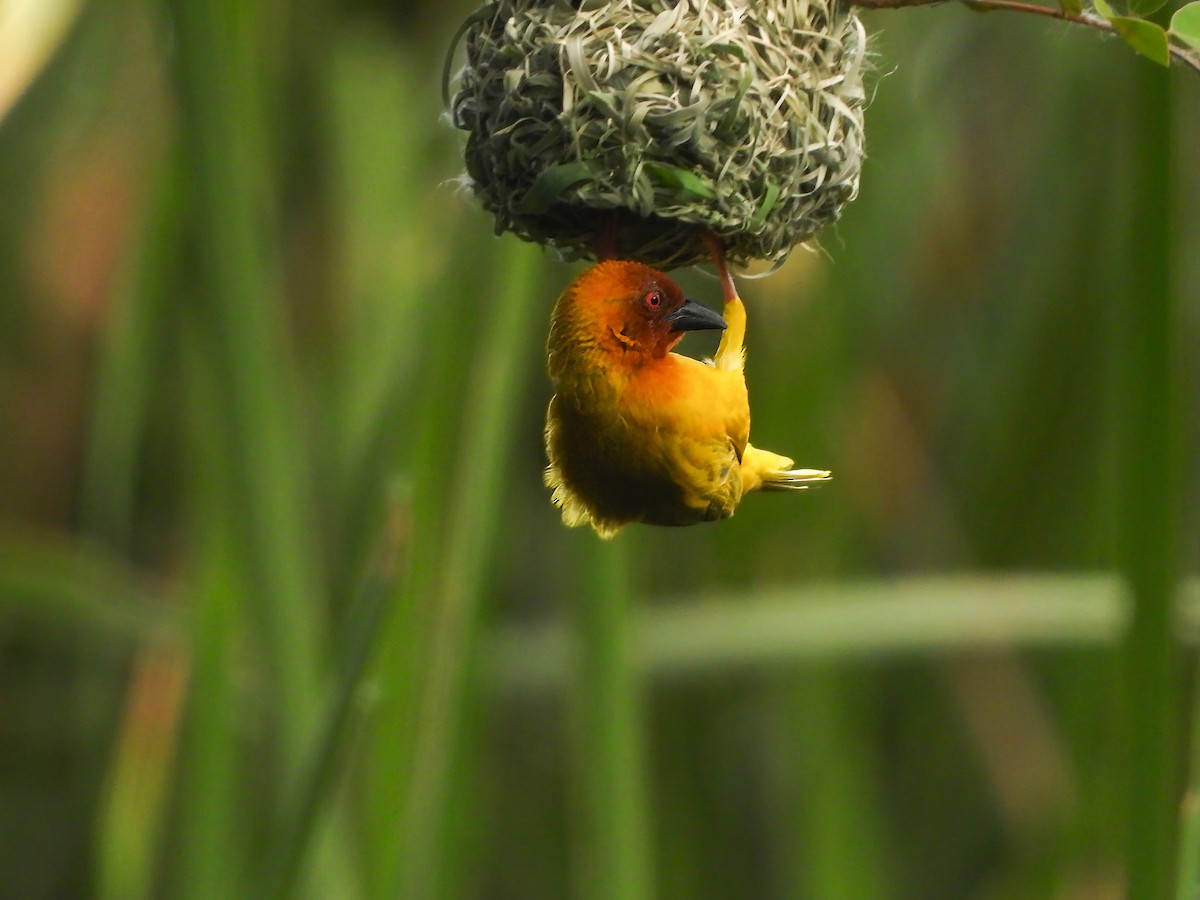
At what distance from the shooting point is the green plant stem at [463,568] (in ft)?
6.11

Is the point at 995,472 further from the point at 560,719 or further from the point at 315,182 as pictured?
the point at 315,182

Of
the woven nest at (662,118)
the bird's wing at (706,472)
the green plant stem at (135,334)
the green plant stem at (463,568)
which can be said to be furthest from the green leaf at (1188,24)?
the green plant stem at (135,334)

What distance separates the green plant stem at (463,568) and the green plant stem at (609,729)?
0.16m

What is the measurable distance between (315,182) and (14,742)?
1.64m

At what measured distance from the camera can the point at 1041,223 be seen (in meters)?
3.15

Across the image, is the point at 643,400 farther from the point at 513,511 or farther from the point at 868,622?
the point at 513,511

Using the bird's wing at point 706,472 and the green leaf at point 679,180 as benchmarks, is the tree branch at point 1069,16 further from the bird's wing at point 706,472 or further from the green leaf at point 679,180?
the bird's wing at point 706,472

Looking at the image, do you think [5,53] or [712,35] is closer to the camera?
[712,35]

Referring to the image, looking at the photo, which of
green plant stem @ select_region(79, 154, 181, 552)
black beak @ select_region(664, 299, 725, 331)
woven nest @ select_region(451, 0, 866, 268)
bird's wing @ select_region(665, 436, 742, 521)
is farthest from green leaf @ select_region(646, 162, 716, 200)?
green plant stem @ select_region(79, 154, 181, 552)

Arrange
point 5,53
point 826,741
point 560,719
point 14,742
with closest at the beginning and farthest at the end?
point 5,53 → point 826,741 → point 14,742 → point 560,719

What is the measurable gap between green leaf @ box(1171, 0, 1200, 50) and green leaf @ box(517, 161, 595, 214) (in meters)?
0.48

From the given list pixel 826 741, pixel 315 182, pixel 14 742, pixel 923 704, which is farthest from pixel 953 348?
pixel 14 742

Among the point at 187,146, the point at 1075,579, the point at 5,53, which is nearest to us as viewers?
the point at 5,53

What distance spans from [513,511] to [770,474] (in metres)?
2.09
